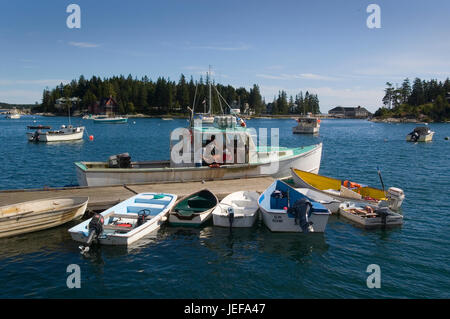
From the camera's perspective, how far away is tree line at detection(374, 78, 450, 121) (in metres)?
153

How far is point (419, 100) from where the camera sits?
172875mm

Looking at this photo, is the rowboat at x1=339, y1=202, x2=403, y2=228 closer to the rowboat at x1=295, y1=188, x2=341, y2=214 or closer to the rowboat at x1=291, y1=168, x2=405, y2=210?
the rowboat at x1=295, y1=188, x2=341, y2=214

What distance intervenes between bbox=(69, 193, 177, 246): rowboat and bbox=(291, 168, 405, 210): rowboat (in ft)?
27.6

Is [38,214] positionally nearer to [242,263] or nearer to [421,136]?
[242,263]

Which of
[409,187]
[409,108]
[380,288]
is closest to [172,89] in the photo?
[409,108]

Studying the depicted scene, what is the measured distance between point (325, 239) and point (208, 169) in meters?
7.93

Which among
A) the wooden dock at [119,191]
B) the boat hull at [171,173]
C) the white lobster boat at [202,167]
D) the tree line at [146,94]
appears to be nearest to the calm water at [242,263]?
the wooden dock at [119,191]

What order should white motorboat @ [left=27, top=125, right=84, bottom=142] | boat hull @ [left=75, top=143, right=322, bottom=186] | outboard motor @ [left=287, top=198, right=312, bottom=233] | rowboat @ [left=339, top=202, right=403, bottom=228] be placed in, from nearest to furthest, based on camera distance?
outboard motor @ [left=287, top=198, right=312, bottom=233], rowboat @ [left=339, top=202, right=403, bottom=228], boat hull @ [left=75, top=143, right=322, bottom=186], white motorboat @ [left=27, top=125, right=84, bottom=142]

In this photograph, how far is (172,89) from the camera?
6417 inches

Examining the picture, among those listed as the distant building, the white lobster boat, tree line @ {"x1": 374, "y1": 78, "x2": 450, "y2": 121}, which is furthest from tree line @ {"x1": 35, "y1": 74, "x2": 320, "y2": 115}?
the white lobster boat

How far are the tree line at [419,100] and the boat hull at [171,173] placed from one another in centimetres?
16396

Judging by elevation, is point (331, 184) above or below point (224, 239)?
above

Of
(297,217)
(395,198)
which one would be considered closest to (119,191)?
(297,217)

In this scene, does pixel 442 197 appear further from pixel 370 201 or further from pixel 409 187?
pixel 370 201
